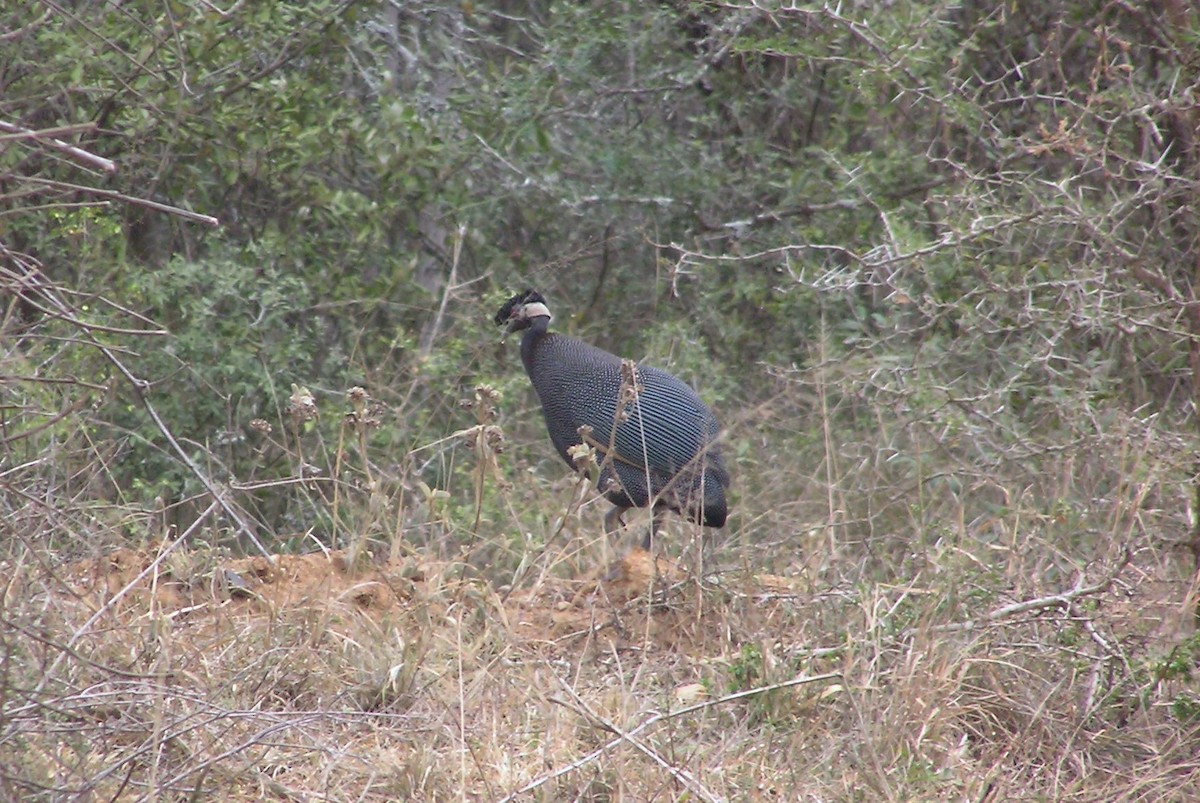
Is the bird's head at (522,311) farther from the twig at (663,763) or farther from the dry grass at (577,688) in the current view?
the twig at (663,763)

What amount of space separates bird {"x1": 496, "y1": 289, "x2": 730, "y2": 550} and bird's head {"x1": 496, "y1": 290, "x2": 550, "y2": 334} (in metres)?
0.13

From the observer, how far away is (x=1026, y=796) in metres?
3.59

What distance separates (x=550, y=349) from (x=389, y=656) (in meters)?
2.44

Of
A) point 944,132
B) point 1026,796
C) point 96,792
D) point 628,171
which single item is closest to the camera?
point 96,792

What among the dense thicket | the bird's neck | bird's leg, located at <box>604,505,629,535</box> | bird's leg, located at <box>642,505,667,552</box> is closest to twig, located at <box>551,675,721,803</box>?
bird's leg, located at <box>642,505,667,552</box>

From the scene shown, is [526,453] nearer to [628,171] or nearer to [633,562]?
[628,171]

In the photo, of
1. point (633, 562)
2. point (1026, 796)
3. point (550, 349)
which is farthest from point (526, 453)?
point (1026, 796)

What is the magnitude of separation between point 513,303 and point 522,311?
65mm

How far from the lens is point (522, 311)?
→ 6293mm

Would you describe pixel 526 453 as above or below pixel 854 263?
below

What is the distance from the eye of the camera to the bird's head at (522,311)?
6266 mm

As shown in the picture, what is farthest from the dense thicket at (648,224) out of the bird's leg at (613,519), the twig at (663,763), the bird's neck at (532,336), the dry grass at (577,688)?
the twig at (663,763)

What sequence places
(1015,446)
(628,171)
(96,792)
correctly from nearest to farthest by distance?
(96,792) < (1015,446) < (628,171)

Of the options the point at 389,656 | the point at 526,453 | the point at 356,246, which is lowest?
the point at 526,453
